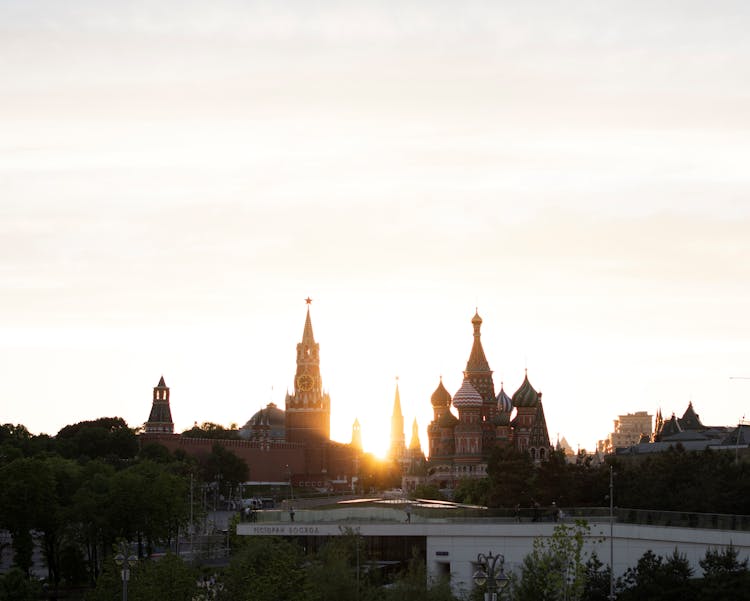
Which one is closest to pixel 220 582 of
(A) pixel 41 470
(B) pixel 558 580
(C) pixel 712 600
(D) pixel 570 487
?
(B) pixel 558 580

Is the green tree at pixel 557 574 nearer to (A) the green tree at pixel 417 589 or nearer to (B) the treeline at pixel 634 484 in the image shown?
(A) the green tree at pixel 417 589

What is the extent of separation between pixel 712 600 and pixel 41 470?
6637 centimetres

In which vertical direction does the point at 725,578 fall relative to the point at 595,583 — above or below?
above

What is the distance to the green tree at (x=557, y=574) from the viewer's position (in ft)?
273

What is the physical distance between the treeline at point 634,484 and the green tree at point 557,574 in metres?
45.5

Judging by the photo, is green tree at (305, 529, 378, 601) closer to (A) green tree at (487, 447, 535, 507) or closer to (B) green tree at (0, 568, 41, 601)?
(B) green tree at (0, 568, 41, 601)

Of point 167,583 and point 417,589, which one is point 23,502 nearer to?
point 167,583

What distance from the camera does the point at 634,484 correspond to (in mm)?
147750

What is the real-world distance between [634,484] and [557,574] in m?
66.4

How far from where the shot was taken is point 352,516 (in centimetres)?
11888

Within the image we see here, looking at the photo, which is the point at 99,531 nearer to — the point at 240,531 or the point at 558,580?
the point at 240,531

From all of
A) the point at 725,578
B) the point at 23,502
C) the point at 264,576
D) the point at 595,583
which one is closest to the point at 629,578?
the point at 595,583

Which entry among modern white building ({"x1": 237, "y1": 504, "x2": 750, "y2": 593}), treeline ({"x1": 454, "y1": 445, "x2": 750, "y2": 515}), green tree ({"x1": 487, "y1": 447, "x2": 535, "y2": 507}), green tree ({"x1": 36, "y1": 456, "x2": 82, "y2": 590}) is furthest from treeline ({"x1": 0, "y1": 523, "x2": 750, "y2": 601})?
green tree ({"x1": 487, "y1": 447, "x2": 535, "y2": 507})

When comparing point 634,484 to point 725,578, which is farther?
point 634,484
